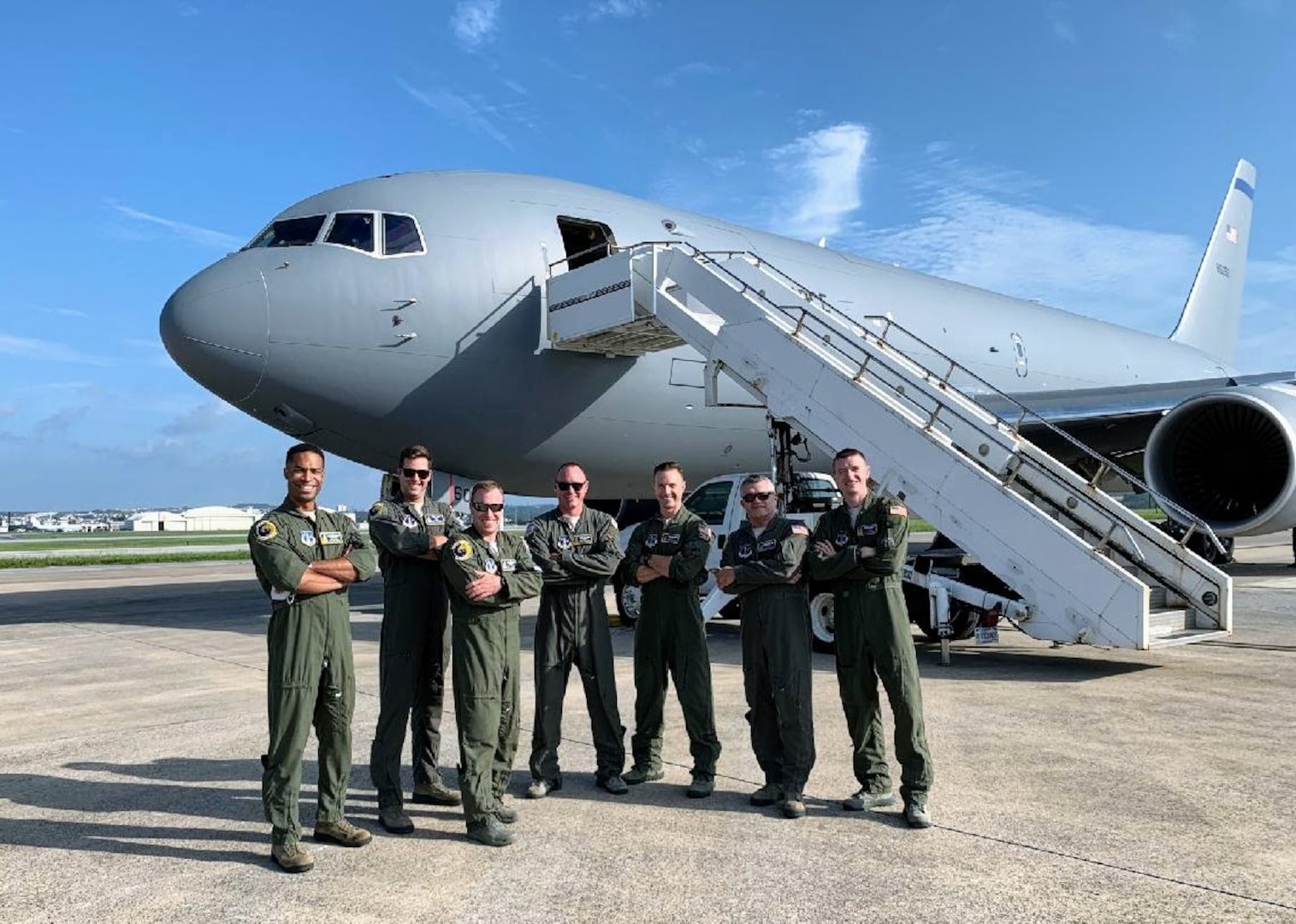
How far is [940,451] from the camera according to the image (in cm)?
803

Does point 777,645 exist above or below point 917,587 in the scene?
above

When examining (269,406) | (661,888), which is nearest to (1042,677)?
(661,888)

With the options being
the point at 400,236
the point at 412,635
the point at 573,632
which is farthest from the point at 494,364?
the point at 412,635

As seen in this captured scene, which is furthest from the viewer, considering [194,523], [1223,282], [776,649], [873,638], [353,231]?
[194,523]

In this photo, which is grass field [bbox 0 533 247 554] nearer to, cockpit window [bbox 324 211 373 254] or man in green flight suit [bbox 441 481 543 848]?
cockpit window [bbox 324 211 373 254]

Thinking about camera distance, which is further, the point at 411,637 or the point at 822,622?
the point at 822,622

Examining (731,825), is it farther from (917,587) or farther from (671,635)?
(917,587)

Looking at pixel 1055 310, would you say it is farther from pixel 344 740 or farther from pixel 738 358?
pixel 344 740

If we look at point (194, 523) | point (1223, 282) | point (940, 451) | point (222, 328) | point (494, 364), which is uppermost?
→ point (1223, 282)

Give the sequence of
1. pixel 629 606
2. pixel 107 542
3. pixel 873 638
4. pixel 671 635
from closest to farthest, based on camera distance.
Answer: pixel 873 638 < pixel 671 635 < pixel 629 606 < pixel 107 542

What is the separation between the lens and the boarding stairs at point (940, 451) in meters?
7.49

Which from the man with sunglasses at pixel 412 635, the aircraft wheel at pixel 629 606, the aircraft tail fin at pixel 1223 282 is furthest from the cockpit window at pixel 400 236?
the aircraft tail fin at pixel 1223 282

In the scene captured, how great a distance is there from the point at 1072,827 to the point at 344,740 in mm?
3210

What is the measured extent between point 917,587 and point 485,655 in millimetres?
5964
